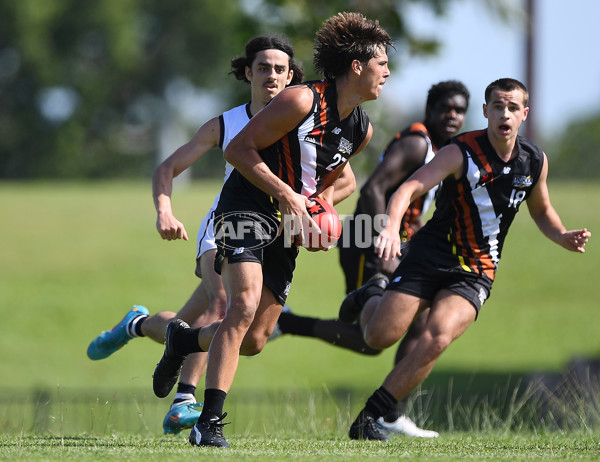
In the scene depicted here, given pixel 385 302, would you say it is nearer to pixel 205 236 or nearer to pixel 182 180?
pixel 205 236

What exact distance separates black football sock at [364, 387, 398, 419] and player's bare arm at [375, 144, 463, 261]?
35.7 inches

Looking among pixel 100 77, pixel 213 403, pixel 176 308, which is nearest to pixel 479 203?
pixel 213 403

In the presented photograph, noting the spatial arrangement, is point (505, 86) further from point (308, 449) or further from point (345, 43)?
point (308, 449)

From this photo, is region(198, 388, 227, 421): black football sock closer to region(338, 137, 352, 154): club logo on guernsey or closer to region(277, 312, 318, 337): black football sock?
region(338, 137, 352, 154): club logo on guernsey

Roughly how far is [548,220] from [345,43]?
1.90 metres

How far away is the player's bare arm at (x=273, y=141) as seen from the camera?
5.03 metres

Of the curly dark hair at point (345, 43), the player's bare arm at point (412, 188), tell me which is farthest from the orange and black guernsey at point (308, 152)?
the player's bare arm at point (412, 188)

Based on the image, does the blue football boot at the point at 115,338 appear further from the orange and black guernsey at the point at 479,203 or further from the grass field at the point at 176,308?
the orange and black guernsey at the point at 479,203

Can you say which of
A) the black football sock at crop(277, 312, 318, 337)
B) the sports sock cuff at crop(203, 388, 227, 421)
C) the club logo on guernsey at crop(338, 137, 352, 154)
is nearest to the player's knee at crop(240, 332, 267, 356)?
the sports sock cuff at crop(203, 388, 227, 421)

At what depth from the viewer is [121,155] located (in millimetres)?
55906

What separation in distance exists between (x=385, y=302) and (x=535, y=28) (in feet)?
40.4

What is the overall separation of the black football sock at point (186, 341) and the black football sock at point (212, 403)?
524 millimetres

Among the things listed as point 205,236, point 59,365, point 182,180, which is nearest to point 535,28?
point 59,365

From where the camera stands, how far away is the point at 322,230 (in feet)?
16.8
